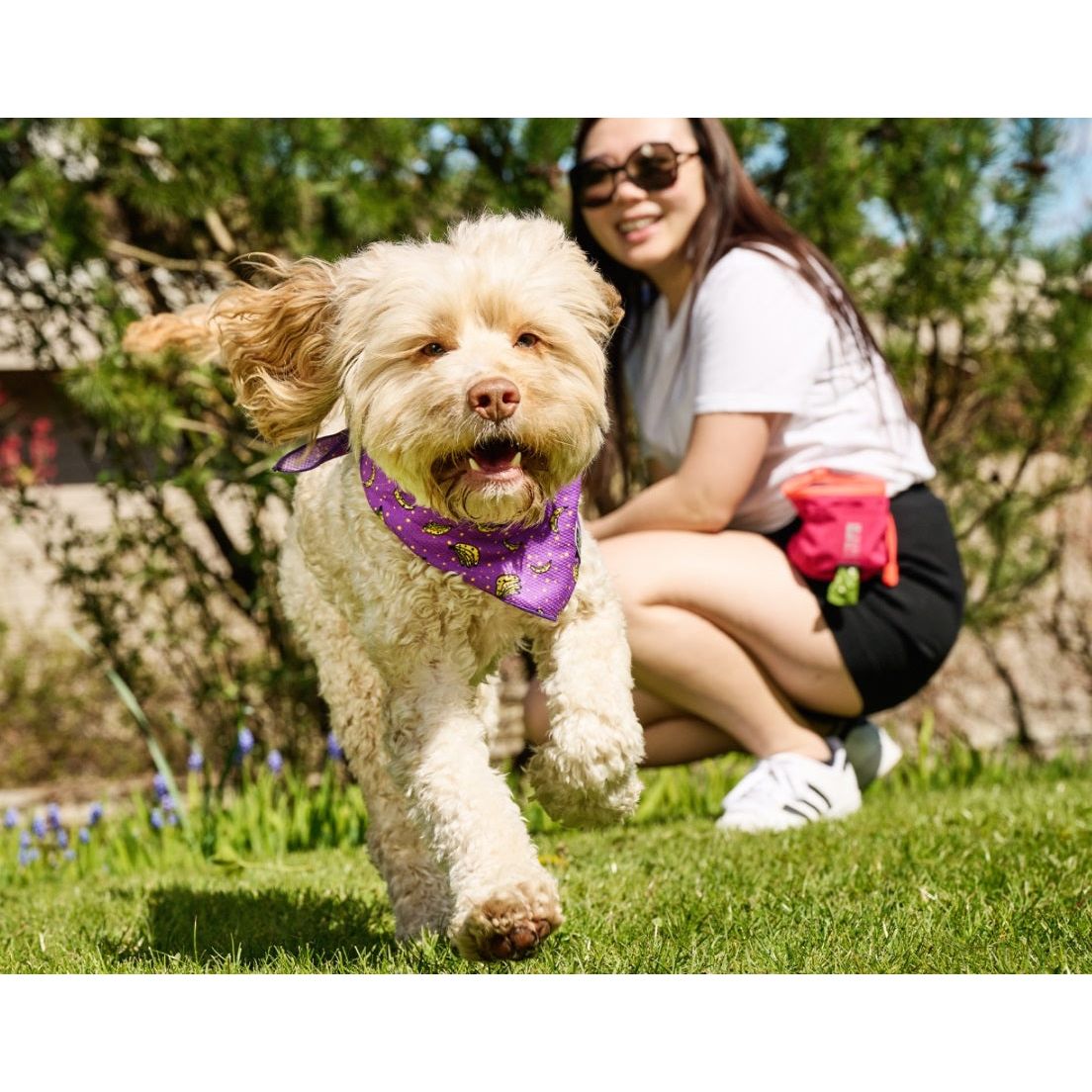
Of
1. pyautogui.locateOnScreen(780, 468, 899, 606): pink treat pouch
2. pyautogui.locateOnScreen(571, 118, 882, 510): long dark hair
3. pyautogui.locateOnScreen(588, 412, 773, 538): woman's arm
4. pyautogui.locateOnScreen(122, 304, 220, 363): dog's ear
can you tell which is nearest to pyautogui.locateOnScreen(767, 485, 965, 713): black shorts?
pyautogui.locateOnScreen(780, 468, 899, 606): pink treat pouch

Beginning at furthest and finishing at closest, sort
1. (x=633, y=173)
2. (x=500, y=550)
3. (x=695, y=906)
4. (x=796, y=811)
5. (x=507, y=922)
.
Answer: (x=796, y=811) → (x=633, y=173) → (x=695, y=906) → (x=500, y=550) → (x=507, y=922)

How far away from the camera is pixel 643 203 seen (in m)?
3.74

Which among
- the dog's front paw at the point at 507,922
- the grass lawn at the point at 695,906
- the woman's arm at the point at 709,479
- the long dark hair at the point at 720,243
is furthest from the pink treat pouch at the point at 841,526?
the dog's front paw at the point at 507,922

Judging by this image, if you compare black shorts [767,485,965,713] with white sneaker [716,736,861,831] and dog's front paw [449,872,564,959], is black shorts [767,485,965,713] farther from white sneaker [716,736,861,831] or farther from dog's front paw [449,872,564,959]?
dog's front paw [449,872,564,959]

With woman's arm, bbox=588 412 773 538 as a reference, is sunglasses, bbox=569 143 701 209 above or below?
above

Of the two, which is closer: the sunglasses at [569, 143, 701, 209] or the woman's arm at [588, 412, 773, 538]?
the sunglasses at [569, 143, 701, 209]

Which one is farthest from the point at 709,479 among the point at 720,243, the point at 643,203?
the point at 643,203

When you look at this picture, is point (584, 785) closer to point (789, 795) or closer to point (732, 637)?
point (789, 795)

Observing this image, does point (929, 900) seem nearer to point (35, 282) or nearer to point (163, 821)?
point (163, 821)

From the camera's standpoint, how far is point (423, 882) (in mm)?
2742

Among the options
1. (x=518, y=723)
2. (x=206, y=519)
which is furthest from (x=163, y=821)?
(x=518, y=723)

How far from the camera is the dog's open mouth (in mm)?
2283

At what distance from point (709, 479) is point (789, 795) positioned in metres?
1.04

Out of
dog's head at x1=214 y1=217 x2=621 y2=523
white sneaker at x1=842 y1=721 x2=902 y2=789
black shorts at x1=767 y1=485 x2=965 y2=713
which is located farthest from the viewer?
white sneaker at x1=842 y1=721 x2=902 y2=789
